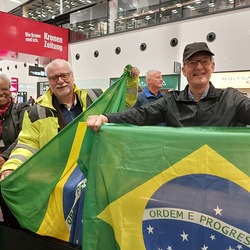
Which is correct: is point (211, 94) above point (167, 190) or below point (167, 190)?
above

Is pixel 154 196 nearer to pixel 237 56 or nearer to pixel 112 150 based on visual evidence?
pixel 112 150

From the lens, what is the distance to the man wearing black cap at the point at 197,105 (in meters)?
1.70

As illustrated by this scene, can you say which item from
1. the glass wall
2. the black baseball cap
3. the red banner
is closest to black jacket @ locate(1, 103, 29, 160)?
the black baseball cap

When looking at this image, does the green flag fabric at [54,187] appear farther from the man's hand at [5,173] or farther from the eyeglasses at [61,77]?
the eyeglasses at [61,77]

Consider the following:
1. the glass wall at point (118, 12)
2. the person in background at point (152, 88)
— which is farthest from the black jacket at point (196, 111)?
the glass wall at point (118, 12)

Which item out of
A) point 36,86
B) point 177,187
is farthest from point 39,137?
point 36,86

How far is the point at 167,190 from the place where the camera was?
1.31 metres

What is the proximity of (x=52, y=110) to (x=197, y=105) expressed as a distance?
99 cm

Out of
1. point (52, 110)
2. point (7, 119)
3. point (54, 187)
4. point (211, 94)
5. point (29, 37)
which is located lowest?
point (54, 187)

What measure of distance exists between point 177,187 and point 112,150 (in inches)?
14.2

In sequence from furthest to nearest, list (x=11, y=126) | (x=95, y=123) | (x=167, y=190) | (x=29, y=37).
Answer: (x=29, y=37) < (x=11, y=126) < (x=95, y=123) < (x=167, y=190)

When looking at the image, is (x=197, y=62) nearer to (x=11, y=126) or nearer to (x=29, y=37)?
(x=11, y=126)

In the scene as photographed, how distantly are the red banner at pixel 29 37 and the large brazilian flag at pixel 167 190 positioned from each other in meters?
7.79

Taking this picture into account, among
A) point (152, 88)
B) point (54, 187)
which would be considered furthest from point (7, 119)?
point (152, 88)
